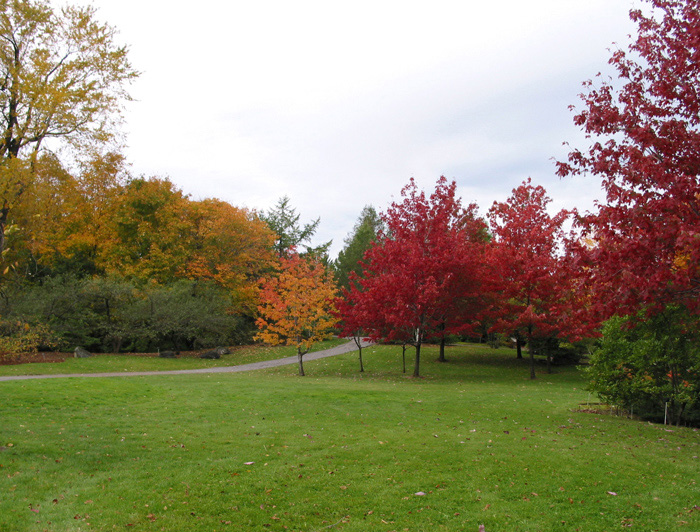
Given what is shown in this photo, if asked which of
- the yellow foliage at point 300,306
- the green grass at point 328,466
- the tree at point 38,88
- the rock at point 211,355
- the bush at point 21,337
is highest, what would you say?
the tree at point 38,88

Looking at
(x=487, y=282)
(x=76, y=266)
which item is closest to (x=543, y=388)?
(x=487, y=282)

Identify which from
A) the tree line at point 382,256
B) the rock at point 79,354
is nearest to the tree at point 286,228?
the tree line at point 382,256

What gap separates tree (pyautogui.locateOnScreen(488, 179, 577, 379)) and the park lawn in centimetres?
1504

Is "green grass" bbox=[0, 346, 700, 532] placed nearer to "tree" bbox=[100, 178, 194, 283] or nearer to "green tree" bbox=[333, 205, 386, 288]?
"tree" bbox=[100, 178, 194, 283]

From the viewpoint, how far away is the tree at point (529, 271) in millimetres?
18938

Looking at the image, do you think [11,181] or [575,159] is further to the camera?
[575,159]

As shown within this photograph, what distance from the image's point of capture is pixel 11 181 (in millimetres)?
7004

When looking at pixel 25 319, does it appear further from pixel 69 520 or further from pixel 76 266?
pixel 69 520

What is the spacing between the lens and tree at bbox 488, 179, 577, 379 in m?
18.9

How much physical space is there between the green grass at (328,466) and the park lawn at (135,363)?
669 cm

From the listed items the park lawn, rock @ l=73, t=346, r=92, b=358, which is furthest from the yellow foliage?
rock @ l=73, t=346, r=92, b=358

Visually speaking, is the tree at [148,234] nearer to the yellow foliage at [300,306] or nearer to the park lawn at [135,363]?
the park lawn at [135,363]

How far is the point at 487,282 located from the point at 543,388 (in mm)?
4714

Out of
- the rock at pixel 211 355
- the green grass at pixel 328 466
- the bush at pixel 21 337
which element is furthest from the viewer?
the rock at pixel 211 355
